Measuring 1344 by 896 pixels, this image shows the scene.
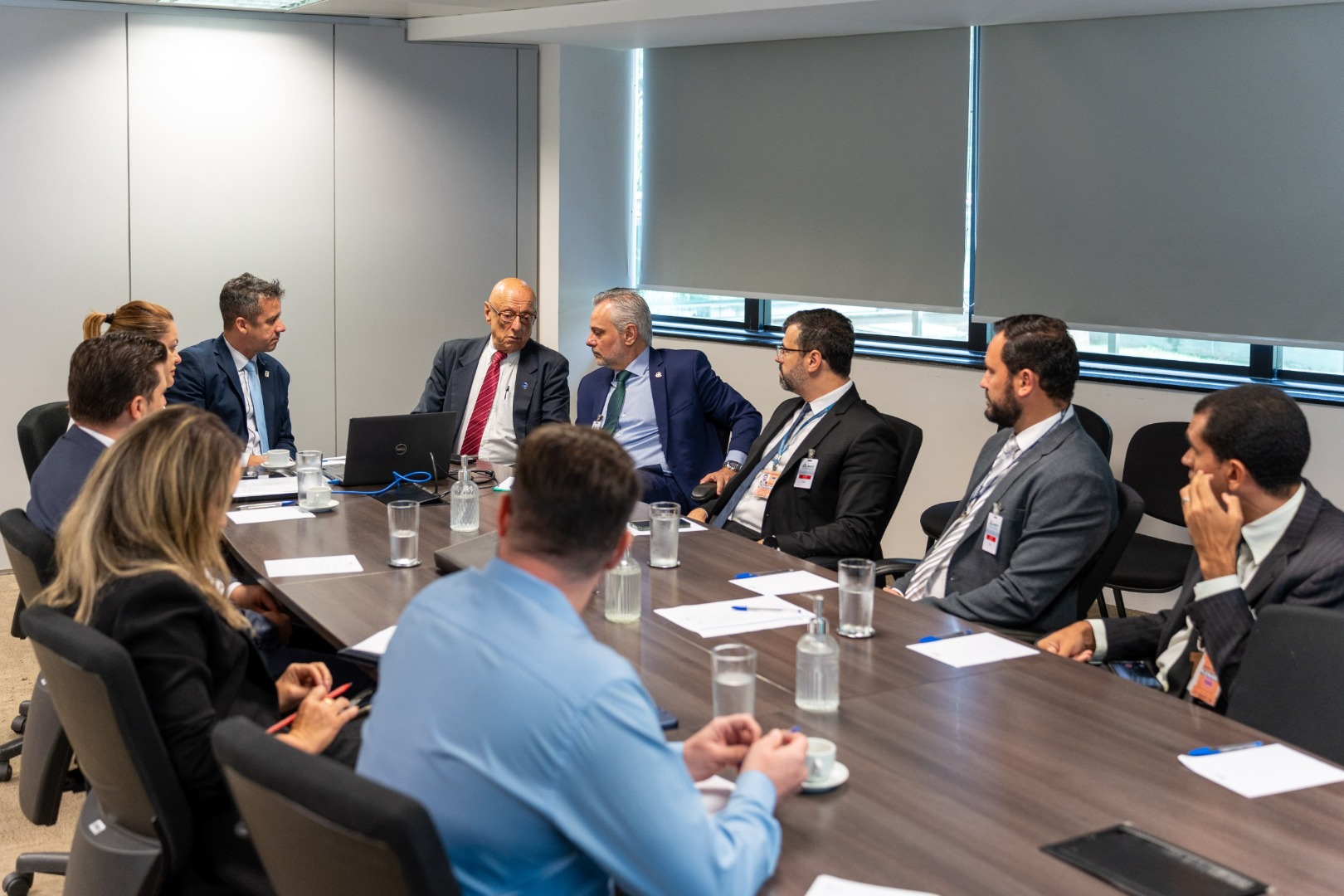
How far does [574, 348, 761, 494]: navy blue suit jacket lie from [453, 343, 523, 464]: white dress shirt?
1.41 ft

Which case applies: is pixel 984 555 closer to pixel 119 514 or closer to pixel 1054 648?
pixel 1054 648

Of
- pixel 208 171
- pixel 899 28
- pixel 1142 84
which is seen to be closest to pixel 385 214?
pixel 208 171

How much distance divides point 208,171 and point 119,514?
4715 mm

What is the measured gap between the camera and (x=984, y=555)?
3463 millimetres

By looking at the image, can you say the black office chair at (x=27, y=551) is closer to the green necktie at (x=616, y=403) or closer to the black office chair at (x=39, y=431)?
the black office chair at (x=39, y=431)

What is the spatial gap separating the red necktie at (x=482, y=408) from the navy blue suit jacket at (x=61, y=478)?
90.1 inches

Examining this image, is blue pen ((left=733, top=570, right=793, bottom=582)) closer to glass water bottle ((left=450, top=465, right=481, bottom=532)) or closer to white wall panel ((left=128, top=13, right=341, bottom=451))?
glass water bottle ((left=450, top=465, right=481, bottom=532))

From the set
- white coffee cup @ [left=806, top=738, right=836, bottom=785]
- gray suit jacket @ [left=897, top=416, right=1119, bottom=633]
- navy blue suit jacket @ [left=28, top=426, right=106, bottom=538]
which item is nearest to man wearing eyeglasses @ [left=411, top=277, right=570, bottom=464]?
navy blue suit jacket @ [left=28, top=426, right=106, bottom=538]

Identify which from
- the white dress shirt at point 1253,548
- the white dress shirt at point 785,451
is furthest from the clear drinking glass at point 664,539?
the white dress shirt at point 1253,548

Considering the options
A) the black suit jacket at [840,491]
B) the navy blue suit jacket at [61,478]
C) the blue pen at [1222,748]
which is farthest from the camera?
the black suit jacket at [840,491]

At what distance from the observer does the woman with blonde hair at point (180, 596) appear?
2137mm

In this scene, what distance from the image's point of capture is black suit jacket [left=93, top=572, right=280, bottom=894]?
83.7 inches

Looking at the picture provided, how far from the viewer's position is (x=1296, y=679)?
232cm

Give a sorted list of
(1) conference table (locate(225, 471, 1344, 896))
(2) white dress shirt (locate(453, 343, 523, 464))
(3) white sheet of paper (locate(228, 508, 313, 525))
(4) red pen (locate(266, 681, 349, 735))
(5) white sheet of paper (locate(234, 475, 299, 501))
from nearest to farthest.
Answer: (1) conference table (locate(225, 471, 1344, 896)) < (4) red pen (locate(266, 681, 349, 735)) < (3) white sheet of paper (locate(228, 508, 313, 525)) < (5) white sheet of paper (locate(234, 475, 299, 501)) < (2) white dress shirt (locate(453, 343, 523, 464))
